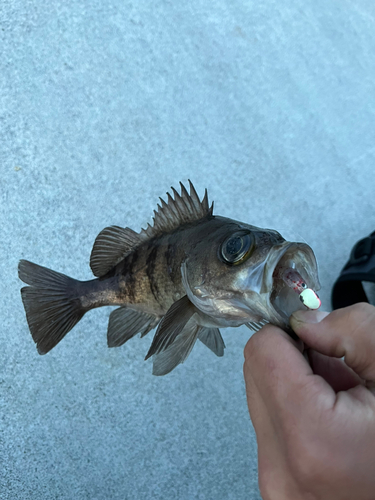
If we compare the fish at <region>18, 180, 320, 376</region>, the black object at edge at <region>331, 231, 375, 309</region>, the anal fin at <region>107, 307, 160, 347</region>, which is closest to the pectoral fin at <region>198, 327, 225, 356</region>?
the fish at <region>18, 180, 320, 376</region>

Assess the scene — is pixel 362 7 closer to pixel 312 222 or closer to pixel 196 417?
pixel 312 222

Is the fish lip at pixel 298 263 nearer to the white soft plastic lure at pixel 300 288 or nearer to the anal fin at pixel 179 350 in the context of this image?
the white soft plastic lure at pixel 300 288

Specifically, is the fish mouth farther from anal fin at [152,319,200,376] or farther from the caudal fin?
the caudal fin

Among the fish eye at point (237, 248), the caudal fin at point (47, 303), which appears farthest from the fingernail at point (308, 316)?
the caudal fin at point (47, 303)

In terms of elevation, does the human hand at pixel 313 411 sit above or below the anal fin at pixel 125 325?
below

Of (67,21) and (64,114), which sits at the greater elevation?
(67,21)

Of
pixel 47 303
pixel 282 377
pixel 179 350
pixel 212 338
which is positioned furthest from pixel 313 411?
pixel 47 303

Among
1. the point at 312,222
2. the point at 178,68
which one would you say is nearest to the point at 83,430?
the point at 312,222
